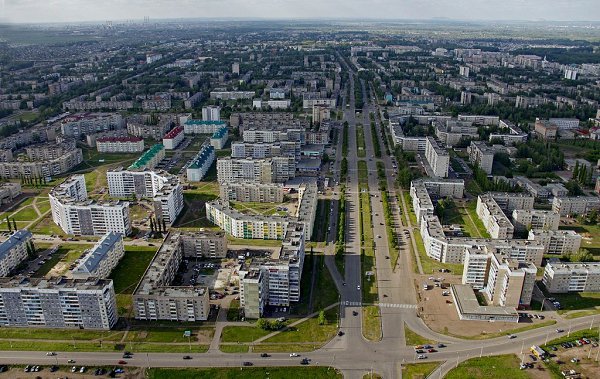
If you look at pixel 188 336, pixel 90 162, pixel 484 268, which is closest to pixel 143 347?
pixel 188 336

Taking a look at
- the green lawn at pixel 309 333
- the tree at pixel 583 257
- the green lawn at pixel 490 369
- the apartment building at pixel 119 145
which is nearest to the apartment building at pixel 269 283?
the green lawn at pixel 309 333

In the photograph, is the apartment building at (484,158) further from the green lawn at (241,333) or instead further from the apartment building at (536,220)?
the green lawn at (241,333)

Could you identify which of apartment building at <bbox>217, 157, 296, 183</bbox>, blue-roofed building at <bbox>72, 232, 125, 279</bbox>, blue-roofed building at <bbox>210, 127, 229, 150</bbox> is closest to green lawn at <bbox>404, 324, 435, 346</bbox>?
blue-roofed building at <bbox>72, 232, 125, 279</bbox>

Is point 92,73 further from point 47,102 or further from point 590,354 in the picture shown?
point 590,354

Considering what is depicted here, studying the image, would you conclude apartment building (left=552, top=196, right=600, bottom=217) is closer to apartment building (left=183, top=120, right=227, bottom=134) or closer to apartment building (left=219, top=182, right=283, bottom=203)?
apartment building (left=219, top=182, right=283, bottom=203)

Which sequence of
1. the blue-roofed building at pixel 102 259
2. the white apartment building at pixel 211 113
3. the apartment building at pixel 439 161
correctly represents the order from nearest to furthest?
the blue-roofed building at pixel 102 259
the apartment building at pixel 439 161
the white apartment building at pixel 211 113

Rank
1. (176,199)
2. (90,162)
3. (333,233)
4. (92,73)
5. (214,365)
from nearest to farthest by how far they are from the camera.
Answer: (214,365)
(333,233)
(176,199)
(90,162)
(92,73)
